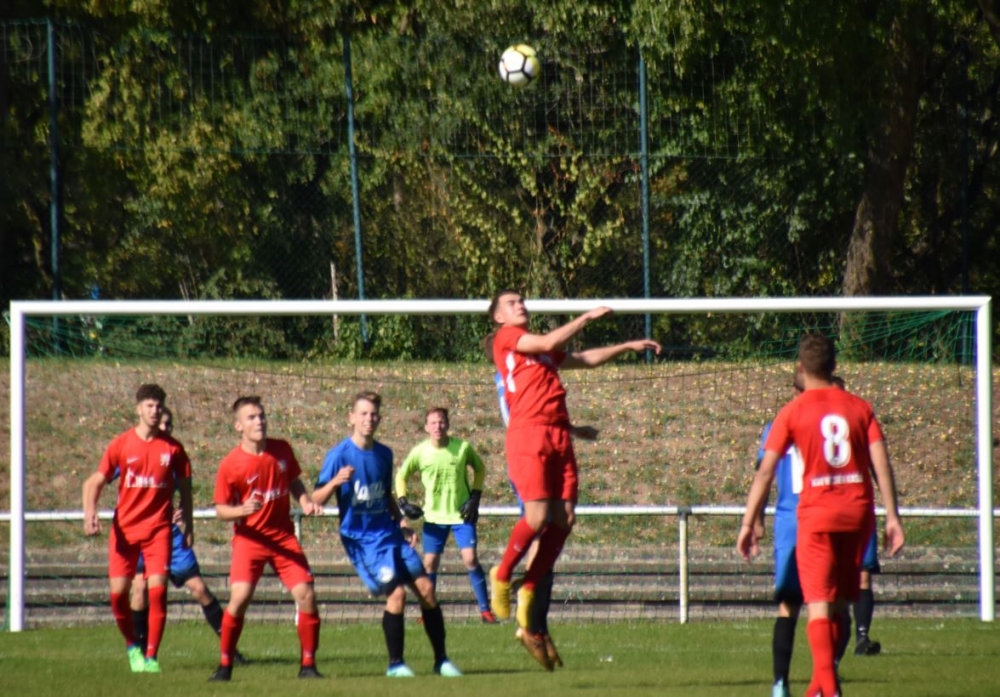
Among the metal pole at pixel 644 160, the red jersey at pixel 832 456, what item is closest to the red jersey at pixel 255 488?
the red jersey at pixel 832 456

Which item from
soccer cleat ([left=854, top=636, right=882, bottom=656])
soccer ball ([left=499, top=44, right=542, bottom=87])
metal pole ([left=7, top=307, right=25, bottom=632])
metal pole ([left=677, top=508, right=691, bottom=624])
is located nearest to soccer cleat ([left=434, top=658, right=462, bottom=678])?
soccer cleat ([left=854, top=636, right=882, bottom=656])

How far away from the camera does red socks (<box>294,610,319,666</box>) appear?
27.7 ft

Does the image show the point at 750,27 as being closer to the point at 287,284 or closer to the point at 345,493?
the point at 287,284

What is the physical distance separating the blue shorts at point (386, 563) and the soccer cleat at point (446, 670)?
1.95ft

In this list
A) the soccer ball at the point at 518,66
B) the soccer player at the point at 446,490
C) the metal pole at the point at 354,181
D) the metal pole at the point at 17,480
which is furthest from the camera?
the metal pole at the point at 354,181

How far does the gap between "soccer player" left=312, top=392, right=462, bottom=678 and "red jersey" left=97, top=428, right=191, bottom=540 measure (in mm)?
1123

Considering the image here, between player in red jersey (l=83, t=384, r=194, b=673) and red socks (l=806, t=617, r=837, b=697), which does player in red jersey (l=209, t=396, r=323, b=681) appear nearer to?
player in red jersey (l=83, t=384, r=194, b=673)

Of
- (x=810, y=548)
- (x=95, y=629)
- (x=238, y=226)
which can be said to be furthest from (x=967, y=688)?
(x=238, y=226)

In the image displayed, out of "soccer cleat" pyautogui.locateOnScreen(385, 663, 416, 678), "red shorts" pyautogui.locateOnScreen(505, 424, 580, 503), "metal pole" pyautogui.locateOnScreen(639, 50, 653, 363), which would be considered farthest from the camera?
"metal pole" pyautogui.locateOnScreen(639, 50, 653, 363)

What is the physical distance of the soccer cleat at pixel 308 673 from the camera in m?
8.46

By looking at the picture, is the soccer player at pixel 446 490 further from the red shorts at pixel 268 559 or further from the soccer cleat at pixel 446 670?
the red shorts at pixel 268 559

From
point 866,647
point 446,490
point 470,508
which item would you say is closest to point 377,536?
point 470,508

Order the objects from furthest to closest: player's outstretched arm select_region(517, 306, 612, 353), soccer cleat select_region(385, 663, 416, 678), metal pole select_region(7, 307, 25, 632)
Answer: metal pole select_region(7, 307, 25, 632) → soccer cleat select_region(385, 663, 416, 678) → player's outstretched arm select_region(517, 306, 612, 353)

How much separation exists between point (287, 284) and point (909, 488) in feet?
27.0
